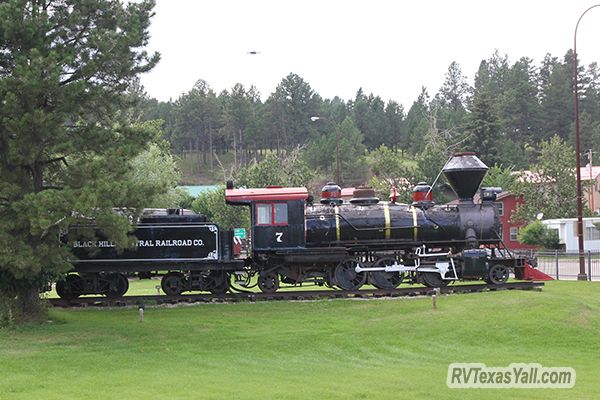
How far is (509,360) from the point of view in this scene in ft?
50.9

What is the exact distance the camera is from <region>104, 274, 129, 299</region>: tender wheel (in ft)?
78.6

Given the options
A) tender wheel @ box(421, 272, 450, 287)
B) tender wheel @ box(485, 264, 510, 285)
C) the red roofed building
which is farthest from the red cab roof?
→ the red roofed building

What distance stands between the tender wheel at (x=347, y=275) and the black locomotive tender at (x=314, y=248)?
0.03m

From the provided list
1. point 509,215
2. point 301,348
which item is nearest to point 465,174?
point 301,348

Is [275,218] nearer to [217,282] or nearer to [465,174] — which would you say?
[217,282]

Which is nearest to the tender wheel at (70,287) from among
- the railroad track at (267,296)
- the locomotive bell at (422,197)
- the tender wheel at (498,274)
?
the railroad track at (267,296)

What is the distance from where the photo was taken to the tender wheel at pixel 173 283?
79.1ft

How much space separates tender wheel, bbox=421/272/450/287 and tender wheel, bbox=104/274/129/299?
9.47 m

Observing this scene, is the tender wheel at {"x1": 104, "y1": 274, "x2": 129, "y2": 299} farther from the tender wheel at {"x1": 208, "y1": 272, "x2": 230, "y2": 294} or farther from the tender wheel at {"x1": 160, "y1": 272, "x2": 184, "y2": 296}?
the tender wheel at {"x1": 208, "y1": 272, "x2": 230, "y2": 294}

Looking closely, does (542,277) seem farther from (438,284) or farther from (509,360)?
(509,360)

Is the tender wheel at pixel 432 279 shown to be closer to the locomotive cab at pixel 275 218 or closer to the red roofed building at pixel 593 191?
the locomotive cab at pixel 275 218

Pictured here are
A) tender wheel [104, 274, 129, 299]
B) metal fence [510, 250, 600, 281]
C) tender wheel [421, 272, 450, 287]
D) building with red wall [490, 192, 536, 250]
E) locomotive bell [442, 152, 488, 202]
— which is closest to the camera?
tender wheel [104, 274, 129, 299]

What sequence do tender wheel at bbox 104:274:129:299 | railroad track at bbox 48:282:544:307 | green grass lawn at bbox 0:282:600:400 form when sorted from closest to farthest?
green grass lawn at bbox 0:282:600:400 < railroad track at bbox 48:282:544:307 < tender wheel at bbox 104:274:129:299

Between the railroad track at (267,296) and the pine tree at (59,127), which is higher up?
the pine tree at (59,127)
